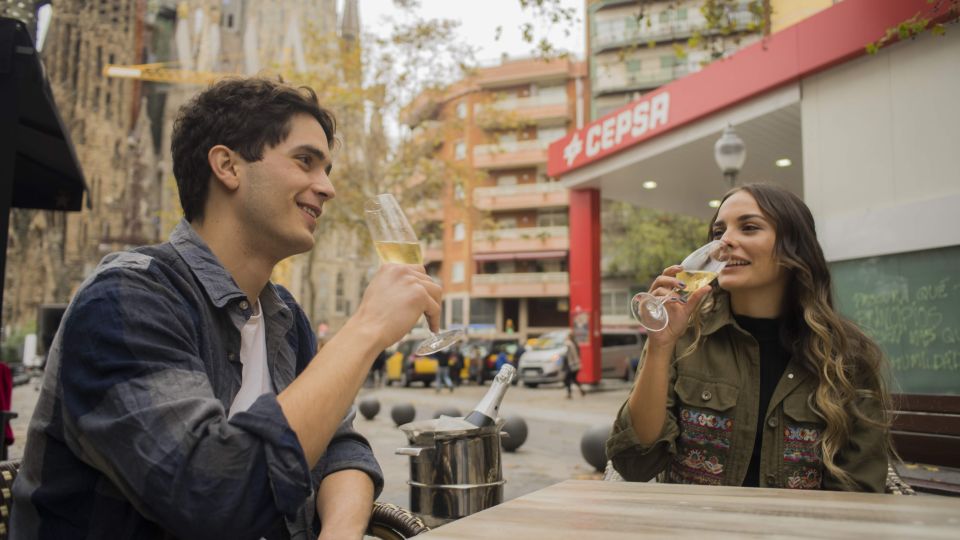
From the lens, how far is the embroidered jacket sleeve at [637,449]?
2.49 meters

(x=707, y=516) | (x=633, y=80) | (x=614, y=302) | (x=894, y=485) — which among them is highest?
(x=633, y=80)

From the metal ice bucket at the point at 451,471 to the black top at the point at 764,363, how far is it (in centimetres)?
118

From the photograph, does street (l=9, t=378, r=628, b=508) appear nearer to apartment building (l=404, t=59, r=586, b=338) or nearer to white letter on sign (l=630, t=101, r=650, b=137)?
white letter on sign (l=630, t=101, r=650, b=137)

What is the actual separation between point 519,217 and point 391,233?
44.5 meters

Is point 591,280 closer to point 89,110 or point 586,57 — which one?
point 586,57

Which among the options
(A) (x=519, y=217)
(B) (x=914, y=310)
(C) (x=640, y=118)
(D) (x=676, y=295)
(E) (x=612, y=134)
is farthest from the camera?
(A) (x=519, y=217)

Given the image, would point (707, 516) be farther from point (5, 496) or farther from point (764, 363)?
point (5, 496)

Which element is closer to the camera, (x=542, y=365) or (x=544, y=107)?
(x=542, y=365)

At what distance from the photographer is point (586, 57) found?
4494 centimetres

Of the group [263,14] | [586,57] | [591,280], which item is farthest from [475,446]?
[263,14]

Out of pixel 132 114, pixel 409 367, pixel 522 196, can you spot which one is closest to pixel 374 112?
pixel 409 367

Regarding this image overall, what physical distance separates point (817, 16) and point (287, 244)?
9.80 m

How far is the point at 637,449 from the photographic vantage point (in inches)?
98.2

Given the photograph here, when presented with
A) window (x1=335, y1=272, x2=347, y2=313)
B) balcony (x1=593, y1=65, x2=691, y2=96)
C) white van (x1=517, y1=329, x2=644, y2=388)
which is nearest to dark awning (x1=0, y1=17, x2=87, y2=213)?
white van (x1=517, y1=329, x2=644, y2=388)
